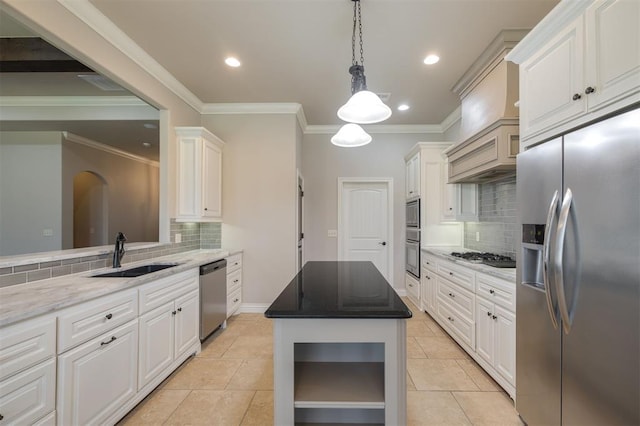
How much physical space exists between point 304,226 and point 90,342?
11.3 feet

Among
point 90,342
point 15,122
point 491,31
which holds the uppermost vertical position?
point 491,31

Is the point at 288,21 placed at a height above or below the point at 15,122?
above

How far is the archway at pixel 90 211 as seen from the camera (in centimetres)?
579

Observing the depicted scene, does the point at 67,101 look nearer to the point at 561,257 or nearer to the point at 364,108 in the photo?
the point at 364,108

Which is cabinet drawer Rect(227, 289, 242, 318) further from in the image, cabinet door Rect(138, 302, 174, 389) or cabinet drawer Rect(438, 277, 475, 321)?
cabinet drawer Rect(438, 277, 475, 321)

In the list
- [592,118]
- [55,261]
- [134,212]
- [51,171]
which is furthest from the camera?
[134,212]

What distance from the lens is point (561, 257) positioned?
1.32m

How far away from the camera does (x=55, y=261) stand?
1912 mm

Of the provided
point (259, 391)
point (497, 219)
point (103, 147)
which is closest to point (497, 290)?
point (497, 219)

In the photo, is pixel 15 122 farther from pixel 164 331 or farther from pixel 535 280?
pixel 535 280

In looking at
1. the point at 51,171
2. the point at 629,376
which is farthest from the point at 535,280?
the point at 51,171

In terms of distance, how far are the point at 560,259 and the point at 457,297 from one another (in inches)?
64.1

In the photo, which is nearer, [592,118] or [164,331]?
[592,118]

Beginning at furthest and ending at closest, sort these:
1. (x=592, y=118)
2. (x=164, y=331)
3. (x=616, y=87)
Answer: (x=164, y=331), (x=592, y=118), (x=616, y=87)
